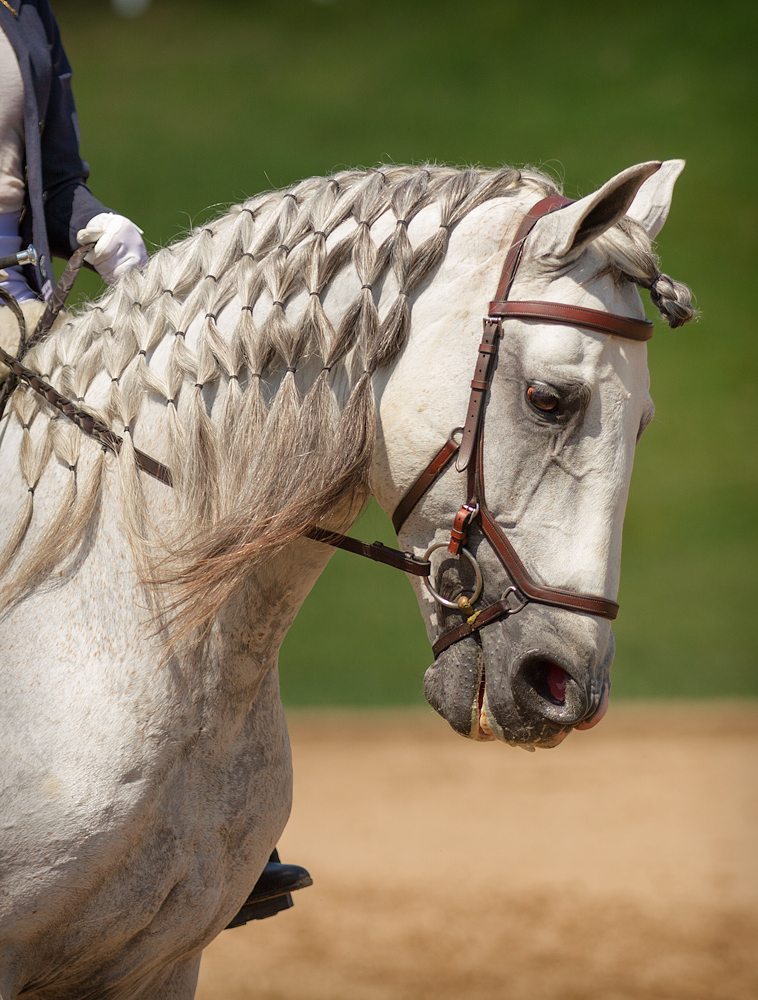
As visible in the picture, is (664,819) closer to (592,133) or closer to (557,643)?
(557,643)

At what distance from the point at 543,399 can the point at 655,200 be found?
41 centimetres

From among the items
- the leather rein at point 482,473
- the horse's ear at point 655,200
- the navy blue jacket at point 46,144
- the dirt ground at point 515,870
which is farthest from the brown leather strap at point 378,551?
the dirt ground at point 515,870

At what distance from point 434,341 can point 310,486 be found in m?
0.25

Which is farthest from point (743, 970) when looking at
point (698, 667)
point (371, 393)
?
point (698, 667)

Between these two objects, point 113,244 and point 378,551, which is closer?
point 378,551

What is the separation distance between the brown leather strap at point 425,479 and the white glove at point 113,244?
2.26ft

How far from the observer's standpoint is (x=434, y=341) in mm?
1213

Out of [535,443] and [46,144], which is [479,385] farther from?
[46,144]

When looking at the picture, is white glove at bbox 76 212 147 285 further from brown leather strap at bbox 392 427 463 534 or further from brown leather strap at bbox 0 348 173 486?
brown leather strap at bbox 392 427 463 534

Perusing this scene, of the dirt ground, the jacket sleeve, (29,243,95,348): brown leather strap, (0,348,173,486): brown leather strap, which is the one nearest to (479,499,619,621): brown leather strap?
(0,348,173,486): brown leather strap

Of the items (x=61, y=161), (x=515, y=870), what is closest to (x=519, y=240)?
(x=61, y=161)

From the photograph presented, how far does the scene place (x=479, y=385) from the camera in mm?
1169

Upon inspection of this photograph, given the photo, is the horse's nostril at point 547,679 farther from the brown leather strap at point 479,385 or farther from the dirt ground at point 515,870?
the dirt ground at point 515,870

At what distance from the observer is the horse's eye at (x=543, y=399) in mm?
1154
